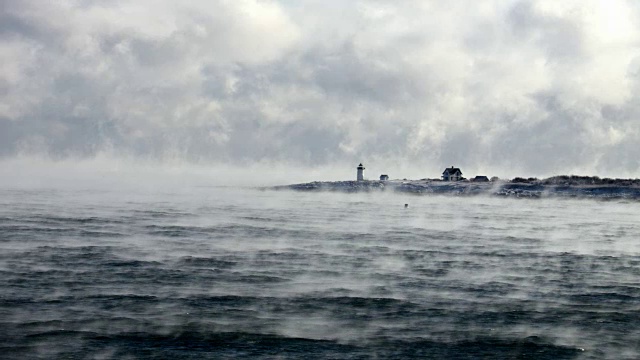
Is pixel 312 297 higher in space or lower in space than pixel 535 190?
Answer: lower

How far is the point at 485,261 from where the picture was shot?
40.6m

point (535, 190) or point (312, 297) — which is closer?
point (312, 297)

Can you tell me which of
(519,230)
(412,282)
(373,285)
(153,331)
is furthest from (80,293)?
(519,230)

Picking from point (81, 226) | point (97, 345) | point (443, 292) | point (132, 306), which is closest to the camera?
point (97, 345)

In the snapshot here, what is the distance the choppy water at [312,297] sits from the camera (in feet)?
69.1

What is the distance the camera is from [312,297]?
2841 cm

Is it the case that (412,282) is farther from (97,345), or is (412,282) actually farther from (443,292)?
(97,345)

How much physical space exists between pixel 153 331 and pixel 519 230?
49575mm

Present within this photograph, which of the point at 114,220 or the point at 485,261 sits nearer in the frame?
the point at 485,261

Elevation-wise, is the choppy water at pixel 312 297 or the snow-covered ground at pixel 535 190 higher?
the snow-covered ground at pixel 535 190

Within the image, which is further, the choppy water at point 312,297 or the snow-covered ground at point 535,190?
the snow-covered ground at point 535,190

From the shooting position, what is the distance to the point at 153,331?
73.1 feet

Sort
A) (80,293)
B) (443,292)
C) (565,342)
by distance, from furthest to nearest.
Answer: (443,292) < (80,293) < (565,342)

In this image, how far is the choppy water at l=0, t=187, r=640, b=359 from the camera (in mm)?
21062
